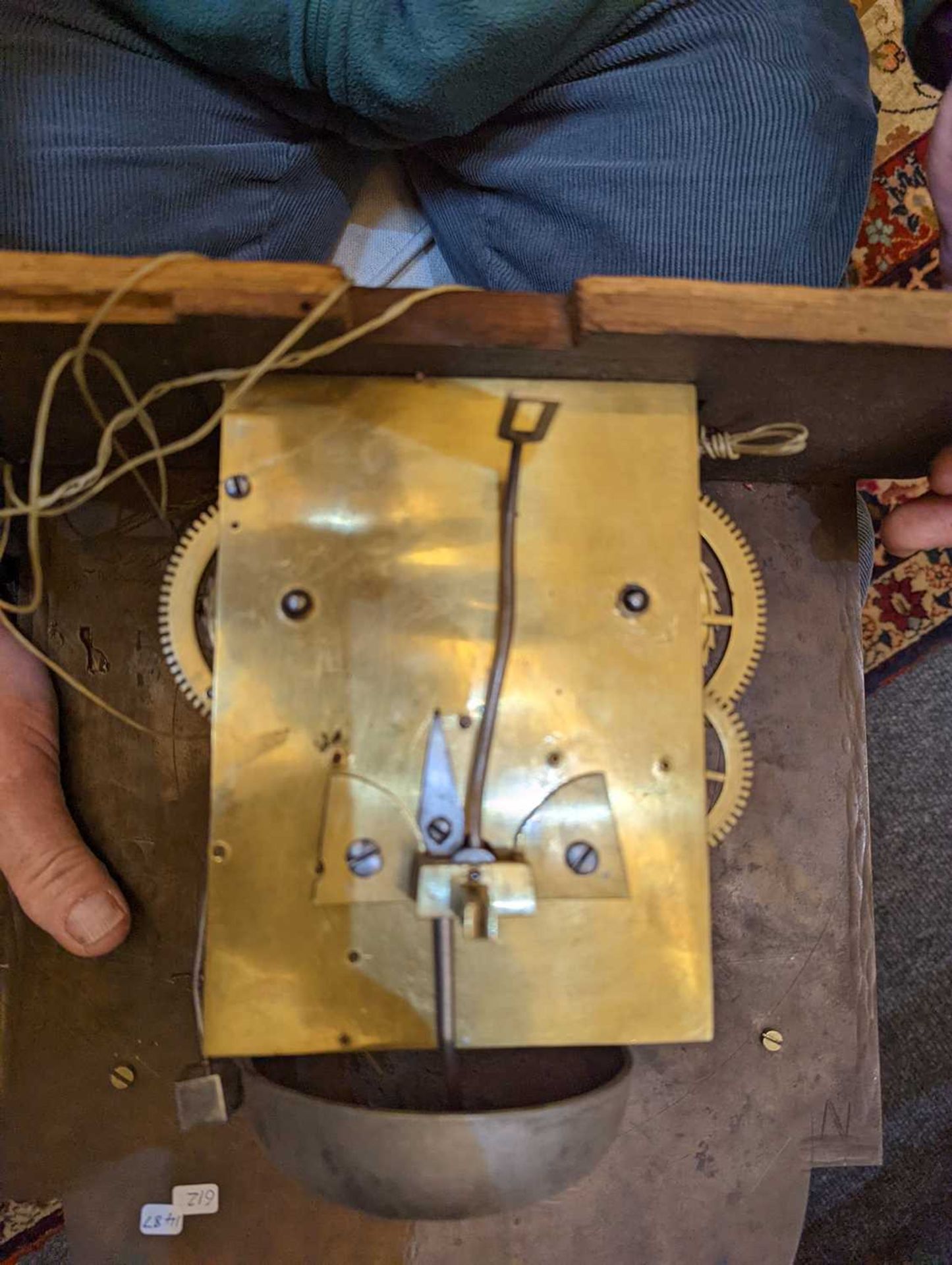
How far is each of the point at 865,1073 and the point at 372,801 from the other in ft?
1.70

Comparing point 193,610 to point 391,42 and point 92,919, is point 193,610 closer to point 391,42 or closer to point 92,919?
point 92,919

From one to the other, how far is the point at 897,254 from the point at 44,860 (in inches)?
48.2

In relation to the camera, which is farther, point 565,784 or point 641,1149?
point 641,1149

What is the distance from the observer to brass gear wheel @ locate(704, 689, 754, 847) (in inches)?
30.2

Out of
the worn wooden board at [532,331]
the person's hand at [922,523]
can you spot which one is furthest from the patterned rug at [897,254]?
the worn wooden board at [532,331]

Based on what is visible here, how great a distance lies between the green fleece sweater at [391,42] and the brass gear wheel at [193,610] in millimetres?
351

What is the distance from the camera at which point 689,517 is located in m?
0.65

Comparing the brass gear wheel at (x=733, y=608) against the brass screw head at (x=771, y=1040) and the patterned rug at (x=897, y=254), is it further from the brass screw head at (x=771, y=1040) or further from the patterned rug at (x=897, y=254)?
the patterned rug at (x=897, y=254)

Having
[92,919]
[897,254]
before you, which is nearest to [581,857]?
[92,919]

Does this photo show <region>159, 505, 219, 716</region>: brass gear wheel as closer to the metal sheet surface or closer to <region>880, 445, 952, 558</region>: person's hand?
the metal sheet surface

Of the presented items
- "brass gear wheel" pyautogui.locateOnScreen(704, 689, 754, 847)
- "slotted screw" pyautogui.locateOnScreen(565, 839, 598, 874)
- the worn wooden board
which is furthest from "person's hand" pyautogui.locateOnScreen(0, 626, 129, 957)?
"brass gear wheel" pyautogui.locateOnScreen(704, 689, 754, 847)

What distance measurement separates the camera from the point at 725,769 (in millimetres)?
784

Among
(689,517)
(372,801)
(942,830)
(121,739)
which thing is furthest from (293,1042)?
(942,830)

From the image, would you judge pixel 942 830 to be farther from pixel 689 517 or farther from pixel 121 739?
pixel 121 739
